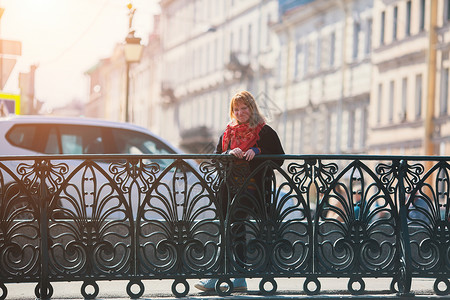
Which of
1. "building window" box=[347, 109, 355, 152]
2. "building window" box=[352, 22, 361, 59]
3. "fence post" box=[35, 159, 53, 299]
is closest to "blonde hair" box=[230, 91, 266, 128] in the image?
"fence post" box=[35, 159, 53, 299]

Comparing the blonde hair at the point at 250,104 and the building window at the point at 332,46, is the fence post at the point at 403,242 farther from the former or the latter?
the building window at the point at 332,46

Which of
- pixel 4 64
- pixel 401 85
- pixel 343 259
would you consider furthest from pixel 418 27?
pixel 343 259

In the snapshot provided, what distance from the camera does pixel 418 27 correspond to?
1671 inches

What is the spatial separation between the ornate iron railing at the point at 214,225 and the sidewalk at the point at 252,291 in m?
0.14

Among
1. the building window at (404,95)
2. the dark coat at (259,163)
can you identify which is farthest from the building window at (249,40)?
the dark coat at (259,163)

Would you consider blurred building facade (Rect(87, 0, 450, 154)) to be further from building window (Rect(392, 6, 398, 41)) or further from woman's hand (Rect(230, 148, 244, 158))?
woman's hand (Rect(230, 148, 244, 158))

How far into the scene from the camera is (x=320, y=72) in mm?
51250

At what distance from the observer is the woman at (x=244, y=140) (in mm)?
8953

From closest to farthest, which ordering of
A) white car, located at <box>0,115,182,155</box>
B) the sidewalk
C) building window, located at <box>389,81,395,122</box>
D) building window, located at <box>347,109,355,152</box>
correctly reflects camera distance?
the sidewalk
white car, located at <box>0,115,182,155</box>
building window, located at <box>389,81,395,122</box>
building window, located at <box>347,109,355,152</box>

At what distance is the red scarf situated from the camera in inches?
359

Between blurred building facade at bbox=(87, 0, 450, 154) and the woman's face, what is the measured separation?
31.0 feet

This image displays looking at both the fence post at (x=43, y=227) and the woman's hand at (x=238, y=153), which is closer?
the fence post at (x=43, y=227)

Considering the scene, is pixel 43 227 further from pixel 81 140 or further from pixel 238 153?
pixel 81 140

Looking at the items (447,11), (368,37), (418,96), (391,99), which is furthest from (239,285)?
(368,37)
